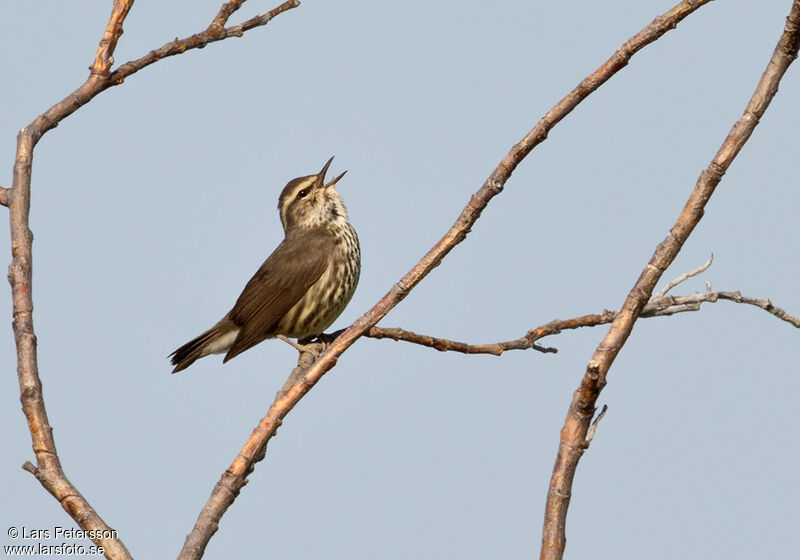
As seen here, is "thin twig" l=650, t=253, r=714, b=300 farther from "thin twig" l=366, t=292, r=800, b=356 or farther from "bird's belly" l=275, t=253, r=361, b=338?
"bird's belly" l=275, t=253, r=361, b=338

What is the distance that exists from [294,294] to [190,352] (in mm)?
1004

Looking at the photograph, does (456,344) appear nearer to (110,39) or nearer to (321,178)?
(110,39)

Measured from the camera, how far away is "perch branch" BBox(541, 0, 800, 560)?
2.82 metres

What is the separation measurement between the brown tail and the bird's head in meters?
1.44

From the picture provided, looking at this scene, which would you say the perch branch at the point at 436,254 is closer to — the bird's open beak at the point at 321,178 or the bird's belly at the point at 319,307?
the bird's belly at the point at 319,307

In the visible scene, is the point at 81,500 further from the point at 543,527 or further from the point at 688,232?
the point at 688,232

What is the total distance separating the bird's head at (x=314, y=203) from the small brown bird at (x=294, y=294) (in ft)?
0.08

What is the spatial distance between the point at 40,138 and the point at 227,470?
155 cm

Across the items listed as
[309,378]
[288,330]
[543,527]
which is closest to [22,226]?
[309,378]

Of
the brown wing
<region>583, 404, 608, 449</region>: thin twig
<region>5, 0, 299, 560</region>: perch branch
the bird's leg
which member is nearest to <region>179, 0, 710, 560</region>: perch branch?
<region>5, 0, 299, 560</region>: perch branch

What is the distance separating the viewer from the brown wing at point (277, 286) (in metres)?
8.66

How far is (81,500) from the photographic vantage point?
320 cm

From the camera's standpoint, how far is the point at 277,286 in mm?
8836

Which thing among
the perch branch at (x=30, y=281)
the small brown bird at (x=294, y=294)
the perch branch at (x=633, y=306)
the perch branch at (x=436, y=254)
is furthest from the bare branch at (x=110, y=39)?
the small brown bird at (x=294, y=294)
